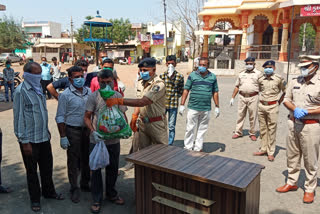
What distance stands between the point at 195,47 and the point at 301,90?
27.6 m

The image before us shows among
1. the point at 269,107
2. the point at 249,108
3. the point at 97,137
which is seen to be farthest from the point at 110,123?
the point at 249,108

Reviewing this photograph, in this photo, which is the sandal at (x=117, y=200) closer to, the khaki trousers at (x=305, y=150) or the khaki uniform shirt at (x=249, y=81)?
the khaki trousers at (x=305, y=150)

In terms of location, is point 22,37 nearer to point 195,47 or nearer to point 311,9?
point 195,47

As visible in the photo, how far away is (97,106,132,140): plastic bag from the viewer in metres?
3.14

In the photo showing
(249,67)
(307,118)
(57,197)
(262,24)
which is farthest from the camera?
(262,24)

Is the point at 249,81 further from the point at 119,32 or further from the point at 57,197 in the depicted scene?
the point at 119,32

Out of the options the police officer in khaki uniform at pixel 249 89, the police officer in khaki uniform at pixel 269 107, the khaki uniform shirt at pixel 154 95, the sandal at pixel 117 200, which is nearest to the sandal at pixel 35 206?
the sandal at pixel 117 200

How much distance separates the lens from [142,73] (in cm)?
379

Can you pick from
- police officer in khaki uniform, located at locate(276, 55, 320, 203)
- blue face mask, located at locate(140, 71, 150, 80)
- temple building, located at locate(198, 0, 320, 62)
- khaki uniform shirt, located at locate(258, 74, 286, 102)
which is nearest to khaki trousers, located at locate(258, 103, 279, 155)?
khaki uniform shirt, located at locate(258, 74, 286, 102)

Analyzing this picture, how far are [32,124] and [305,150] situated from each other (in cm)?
326

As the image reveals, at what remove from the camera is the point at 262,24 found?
2345 cm

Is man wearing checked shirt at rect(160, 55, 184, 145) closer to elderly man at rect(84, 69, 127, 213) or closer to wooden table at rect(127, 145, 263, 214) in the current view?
elderly man at rect(84, 69, 127, 213)

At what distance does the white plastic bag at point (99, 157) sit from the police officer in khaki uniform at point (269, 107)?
311 centimetres

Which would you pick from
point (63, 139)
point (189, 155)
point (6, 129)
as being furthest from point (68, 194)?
point (6, 129)
